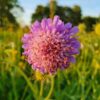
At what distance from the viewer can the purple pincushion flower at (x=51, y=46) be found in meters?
0.92

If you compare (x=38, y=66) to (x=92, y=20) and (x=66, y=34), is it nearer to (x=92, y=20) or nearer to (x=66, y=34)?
(x=66, y=34)

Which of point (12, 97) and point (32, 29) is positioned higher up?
point (32, 29)

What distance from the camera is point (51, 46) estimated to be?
38.2 inches

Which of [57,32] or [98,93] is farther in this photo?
[98,93]

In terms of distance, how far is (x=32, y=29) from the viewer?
958 millimetres

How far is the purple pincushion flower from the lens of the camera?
0.92 meters

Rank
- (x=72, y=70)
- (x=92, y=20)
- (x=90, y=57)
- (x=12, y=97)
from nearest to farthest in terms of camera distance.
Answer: (x=12, y=97), (x=72, y=70), (x=90, y=57), (x=92, y=20)

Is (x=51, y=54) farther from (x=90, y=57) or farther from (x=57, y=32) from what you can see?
(x=90, y=57)

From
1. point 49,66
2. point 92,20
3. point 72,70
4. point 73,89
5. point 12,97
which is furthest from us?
point 92,20

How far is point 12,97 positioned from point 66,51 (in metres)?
1.25

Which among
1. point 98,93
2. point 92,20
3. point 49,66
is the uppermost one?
point 92,20

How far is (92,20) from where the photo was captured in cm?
3325

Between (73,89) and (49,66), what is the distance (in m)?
1.40

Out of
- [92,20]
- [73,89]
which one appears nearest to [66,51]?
[73,89]
